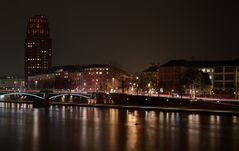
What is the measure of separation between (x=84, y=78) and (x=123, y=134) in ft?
346

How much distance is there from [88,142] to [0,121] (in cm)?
2175

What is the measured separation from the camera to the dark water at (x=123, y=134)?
37.2 meters

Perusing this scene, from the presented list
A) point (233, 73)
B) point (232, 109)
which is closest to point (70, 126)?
point (232, 109)

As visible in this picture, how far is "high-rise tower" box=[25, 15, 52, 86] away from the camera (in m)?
189

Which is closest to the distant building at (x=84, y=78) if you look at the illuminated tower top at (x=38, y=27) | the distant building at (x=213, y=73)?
the distant building at (x=213, y=73)

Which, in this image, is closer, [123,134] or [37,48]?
[123,134]

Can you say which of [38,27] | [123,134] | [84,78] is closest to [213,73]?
[84,78]

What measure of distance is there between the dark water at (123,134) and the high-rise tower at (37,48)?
132 metres

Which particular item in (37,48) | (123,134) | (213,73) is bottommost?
(123,134)

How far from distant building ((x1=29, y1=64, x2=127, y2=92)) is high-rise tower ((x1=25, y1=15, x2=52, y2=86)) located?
21049mm

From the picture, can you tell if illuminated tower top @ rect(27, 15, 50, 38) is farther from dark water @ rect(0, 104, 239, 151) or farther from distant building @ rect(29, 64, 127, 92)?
dark water @ rect(0, 104, 239, 151)

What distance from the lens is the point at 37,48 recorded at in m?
190


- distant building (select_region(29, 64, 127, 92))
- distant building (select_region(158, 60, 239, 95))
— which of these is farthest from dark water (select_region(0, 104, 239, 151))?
distant building (select_region(29, 64, 127, 92))

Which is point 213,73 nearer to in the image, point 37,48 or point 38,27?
point 37,48
